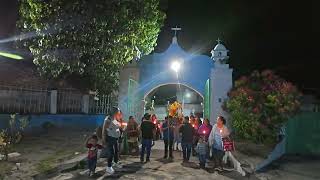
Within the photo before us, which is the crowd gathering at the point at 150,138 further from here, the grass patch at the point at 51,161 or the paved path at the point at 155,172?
the grass patch at the point at 51,161

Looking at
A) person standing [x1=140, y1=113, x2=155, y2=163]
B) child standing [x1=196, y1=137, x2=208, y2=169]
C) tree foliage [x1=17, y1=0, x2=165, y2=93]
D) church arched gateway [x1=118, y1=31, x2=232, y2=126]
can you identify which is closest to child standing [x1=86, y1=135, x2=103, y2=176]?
person standing [x1=140, y1=113, x2=155, y2=163]

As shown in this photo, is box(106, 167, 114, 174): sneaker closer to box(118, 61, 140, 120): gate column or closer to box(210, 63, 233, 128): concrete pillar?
box(118, 61, 140, 120): gate column

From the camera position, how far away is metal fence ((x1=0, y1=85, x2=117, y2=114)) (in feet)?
58.2

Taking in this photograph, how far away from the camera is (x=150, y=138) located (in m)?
13.9

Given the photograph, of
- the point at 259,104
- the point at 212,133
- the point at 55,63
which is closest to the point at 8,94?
the point at 55,63

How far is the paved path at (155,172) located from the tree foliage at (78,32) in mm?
7137

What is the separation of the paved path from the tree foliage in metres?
7.14

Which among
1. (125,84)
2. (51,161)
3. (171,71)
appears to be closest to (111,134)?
(51,161)

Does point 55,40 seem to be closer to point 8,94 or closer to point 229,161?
point 8,94

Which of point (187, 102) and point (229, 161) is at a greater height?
point (187, 102)

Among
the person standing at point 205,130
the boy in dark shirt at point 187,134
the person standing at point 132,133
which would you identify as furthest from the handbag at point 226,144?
the person standing at point 132,133

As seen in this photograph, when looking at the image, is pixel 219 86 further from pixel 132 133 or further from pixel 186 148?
pixel 186 148

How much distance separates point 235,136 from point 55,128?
27.4 feet

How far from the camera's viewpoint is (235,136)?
763 inches
